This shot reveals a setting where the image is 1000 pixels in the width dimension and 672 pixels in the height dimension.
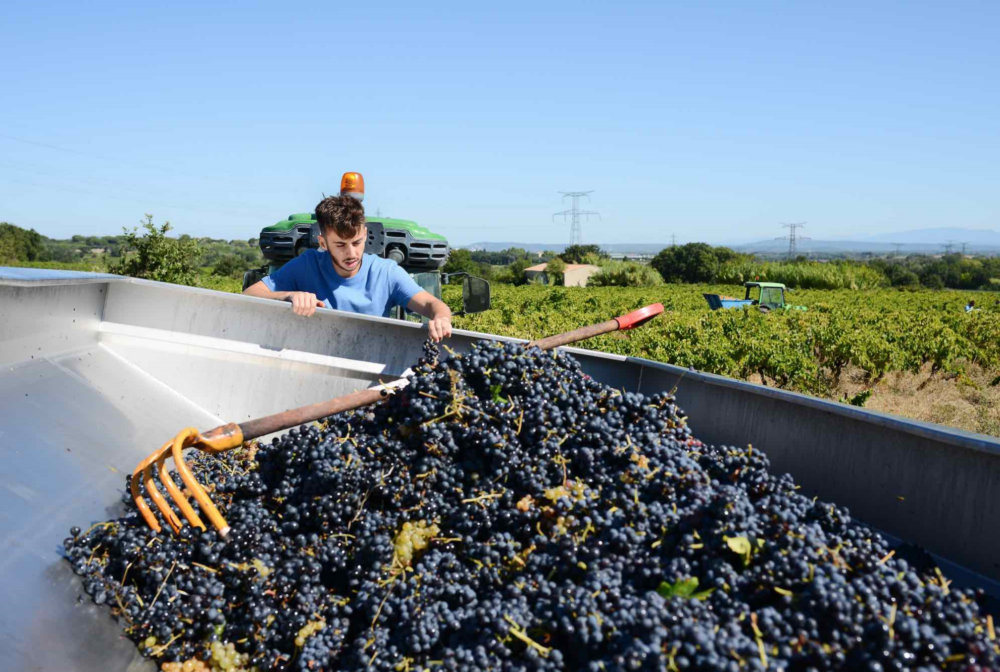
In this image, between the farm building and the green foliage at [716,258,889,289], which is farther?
the farm building

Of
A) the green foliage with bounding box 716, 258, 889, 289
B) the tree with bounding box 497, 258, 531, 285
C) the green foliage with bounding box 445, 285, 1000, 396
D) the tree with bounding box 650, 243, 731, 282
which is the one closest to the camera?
the green foliage with bounding box 445, 285, 1000, 396

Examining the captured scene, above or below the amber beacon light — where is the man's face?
below

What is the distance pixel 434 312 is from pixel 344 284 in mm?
675

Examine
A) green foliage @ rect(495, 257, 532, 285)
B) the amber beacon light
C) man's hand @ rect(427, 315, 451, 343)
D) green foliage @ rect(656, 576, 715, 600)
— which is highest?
the amber beacon light

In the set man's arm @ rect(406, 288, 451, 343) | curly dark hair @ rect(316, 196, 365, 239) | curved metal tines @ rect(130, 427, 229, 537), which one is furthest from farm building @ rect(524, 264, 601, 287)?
curved metal tines @ rect(130, 427, 229, 537)

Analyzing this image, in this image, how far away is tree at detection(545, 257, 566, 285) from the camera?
58044 mm

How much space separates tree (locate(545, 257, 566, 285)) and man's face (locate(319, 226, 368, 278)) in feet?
175

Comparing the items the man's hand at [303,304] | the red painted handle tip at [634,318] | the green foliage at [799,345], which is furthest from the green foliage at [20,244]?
the red painted handle tip at [634,318]

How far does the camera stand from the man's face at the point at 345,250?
3873 millimetres

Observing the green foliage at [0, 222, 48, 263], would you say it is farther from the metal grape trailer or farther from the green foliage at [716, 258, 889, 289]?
the metal grape trailer

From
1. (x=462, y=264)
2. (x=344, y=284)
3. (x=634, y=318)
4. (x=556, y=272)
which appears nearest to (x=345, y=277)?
(x=344, y=284)

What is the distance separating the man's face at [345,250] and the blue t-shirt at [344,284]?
0.08 metres

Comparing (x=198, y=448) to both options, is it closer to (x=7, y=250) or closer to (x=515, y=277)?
(x=515, y=277)

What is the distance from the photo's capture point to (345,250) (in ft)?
12.8
